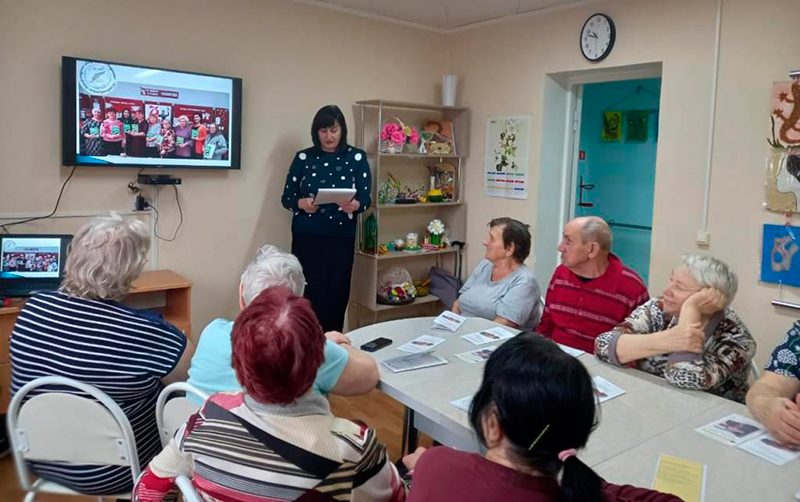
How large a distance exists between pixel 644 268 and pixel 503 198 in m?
1.40

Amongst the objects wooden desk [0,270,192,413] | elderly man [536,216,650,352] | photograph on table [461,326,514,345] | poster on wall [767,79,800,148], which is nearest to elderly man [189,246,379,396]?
photograph on table [461,326,514,345]

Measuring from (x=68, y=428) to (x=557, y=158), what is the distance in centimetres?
373

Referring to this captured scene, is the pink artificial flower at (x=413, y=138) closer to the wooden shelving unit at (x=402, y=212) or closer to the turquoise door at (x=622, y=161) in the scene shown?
the wooden shelving unit at (x=402, y=212)

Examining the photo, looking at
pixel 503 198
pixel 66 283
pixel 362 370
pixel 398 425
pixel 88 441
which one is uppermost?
pixel 503 198

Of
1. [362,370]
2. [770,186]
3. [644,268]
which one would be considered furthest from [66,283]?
[644,268]

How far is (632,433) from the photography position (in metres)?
1.66

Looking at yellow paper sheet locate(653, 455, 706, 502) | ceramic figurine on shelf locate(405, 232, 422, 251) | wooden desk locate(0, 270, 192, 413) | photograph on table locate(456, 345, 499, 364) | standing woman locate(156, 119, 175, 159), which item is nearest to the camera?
yellow paper sheet locate(653, 455, 706, 502)

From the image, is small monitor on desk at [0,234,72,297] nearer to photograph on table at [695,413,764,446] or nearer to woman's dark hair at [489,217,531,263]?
woman's dark hair at [489,217,531,263]

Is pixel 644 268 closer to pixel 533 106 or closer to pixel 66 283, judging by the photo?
pixel 533 106

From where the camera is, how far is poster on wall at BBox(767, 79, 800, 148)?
2996 millimetres

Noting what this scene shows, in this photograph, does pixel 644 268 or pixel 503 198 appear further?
pixel 644 268

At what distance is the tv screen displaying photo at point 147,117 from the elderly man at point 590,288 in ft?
7.46

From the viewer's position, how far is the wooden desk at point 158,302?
285 centimetres

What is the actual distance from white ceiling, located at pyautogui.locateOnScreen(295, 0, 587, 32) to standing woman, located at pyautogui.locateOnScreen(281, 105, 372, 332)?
2.68 ft
